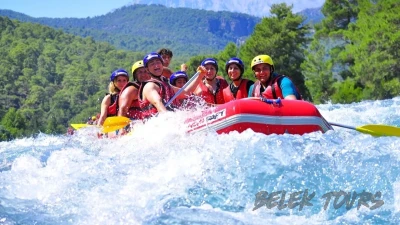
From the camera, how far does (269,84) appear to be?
7.80 meters

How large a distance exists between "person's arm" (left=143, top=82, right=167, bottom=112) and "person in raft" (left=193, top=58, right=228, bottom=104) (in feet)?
3.54

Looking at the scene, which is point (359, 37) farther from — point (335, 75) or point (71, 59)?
point (71, 59)

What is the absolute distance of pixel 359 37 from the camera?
103 feet

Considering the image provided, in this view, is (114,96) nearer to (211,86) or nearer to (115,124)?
(211,86)

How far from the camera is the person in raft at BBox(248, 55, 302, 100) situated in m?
7.56

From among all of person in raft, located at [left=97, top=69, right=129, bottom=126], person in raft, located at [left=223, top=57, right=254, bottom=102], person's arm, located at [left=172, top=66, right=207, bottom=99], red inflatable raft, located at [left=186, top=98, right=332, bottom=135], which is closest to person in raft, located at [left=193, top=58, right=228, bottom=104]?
person in raft, located at [left=223, top=57, right=254, bottom=102]

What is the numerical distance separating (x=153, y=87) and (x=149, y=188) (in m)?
3.17

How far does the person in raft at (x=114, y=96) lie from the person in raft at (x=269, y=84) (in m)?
2.60

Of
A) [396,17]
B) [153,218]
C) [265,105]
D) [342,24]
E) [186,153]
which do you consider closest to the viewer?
[153,218]

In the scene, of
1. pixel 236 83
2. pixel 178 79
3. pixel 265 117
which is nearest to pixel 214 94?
pixel 236 83

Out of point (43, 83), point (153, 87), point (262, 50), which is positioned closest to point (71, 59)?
point (43, 83)

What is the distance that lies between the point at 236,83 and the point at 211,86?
18.2 inches

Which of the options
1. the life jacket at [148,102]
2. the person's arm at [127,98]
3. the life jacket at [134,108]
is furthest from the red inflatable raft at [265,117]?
the person's arm at [127,98]

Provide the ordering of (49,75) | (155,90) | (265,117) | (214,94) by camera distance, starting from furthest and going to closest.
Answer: (49,75)
(214,94)
(155,90)
(265,117)
